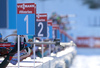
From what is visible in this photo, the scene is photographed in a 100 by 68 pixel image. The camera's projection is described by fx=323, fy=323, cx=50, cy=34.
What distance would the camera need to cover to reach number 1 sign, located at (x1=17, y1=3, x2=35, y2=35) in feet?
20.1

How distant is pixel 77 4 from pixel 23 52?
A: 31017 millimetres

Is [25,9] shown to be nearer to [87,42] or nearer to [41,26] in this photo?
[41,26]

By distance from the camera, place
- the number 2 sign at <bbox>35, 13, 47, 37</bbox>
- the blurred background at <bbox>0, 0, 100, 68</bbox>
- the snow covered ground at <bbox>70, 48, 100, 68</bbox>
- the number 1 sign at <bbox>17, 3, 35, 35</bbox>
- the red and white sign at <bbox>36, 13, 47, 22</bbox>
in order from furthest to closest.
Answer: the blurred background at <bbox>0, 0, 100, 68</bbox> < the snow covered ground at <bbox>70, 48, 100, 68</bbox> < the red and white sign at <bbox>36, 13, 47, 22</bbox> < the number 2 sign at <bbox>35, 13, 47, 37</bbox> < the number 1 sign at <bbox>17, 3, 35, 35</bbox>

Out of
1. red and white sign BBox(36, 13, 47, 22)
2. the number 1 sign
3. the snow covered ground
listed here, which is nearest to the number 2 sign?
red and white sign BBox(36, 13, 47, 22)

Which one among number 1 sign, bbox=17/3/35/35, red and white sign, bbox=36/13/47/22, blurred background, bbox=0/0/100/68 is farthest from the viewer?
blurred background, bbox=0/0/100/68

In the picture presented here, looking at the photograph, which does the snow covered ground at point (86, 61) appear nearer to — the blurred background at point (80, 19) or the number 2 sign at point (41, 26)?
the blurred background at point (80, 19)

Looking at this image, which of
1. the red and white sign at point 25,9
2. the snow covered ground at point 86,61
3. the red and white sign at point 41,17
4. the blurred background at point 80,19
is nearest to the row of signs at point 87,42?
the blurred background at point 80,19

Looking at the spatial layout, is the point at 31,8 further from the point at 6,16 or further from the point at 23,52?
the point at 23,52

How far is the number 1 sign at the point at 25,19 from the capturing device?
6.11 metres

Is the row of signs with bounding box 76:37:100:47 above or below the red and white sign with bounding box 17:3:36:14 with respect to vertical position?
below

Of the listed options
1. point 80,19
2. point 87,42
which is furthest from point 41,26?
point 80,19

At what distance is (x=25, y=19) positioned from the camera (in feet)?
20.0

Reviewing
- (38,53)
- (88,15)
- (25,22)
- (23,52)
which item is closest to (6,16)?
(25,22)

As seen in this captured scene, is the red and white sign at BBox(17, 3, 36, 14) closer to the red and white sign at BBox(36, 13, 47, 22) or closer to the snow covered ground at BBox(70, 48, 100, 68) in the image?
the red and white sign at BBox(36, 13, 47, 22)
